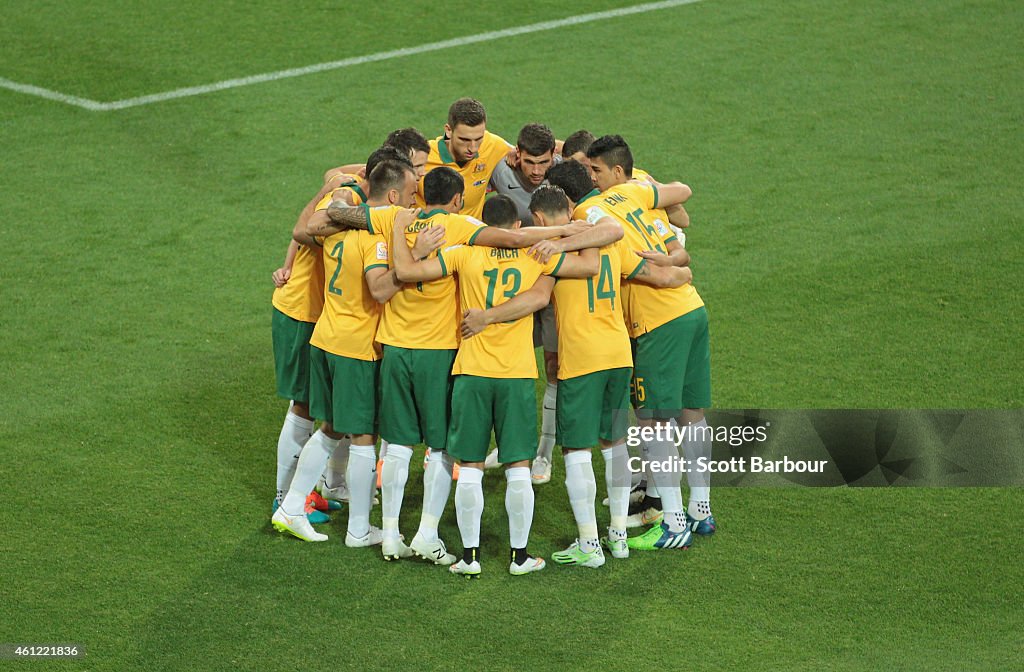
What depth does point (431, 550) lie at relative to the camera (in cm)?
663

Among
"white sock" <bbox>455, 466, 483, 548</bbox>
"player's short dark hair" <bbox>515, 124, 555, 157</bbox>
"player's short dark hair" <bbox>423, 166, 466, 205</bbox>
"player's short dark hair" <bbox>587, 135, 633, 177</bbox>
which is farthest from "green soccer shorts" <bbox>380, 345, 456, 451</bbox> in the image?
"player's short dark hair" <bbox>515, 124, 555, 157</bbox>

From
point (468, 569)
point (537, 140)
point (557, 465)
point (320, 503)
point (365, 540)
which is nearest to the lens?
point (468, 569)

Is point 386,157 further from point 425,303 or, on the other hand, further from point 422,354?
point 422,354

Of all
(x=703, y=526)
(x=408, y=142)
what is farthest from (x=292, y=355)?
(x=703, y=526)

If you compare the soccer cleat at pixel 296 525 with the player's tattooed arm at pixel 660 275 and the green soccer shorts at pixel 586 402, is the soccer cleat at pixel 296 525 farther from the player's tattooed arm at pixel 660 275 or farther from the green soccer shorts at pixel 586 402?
the player's tattooed arm at pixel 660 275

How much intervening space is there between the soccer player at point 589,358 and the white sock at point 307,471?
4.00 ft

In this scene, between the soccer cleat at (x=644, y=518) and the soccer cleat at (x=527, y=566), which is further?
the soccer cleat at (x=644, y=518)

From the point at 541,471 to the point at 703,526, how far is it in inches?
45.6

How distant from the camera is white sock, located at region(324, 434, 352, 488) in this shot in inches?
295

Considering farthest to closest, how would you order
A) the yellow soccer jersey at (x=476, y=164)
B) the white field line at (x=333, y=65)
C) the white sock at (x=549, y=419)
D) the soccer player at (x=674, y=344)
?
the white field line at (x=333, y=65) < the yellow soccer jersey at (x=476, y=164) < the white sock at (x=549, y=419) < the soccer player at (x=674, y=344)

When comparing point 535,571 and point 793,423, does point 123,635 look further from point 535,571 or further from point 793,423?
point 793,423

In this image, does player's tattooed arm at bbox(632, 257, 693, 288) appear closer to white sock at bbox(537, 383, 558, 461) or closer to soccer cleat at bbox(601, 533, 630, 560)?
white sock at bbox(537, 383, 558, 461)

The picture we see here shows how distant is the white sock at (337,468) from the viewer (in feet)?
24.6

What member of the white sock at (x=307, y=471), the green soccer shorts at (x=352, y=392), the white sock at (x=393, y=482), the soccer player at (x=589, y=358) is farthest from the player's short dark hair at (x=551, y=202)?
the white sock at (x=307, y=471)
